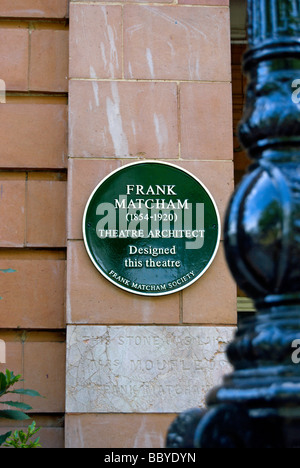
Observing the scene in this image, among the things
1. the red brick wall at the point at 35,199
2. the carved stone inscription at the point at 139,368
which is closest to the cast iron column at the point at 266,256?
the carved stone inscription at the point at 139,368

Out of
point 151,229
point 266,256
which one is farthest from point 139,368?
point 266,256

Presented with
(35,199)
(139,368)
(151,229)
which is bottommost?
(139,368)

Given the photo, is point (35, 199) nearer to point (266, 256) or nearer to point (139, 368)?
point (139, 368)

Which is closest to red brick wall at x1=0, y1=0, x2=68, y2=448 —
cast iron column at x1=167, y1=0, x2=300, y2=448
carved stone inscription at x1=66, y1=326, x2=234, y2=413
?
carved stone inscription at x1=66, y1=326, x2=234, y2=413

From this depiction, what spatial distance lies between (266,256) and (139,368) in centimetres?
316

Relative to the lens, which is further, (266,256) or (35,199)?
(35,199)

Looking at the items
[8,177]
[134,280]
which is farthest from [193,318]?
[8,177]

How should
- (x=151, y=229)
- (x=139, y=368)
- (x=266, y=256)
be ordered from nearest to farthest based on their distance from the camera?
(x=266, y=256)
(x=139, y=368)
(x=151, y=229)

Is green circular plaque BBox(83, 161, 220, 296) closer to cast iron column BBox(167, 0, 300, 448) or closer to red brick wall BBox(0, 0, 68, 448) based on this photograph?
red brick wall BBox(0, 0, 68, 448)

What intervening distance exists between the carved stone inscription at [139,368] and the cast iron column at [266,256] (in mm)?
2911

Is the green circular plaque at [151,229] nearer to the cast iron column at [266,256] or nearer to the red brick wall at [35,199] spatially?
the red brick wall at [35,199]

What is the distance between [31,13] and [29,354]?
2584 mm

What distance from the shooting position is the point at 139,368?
4.73 metres
